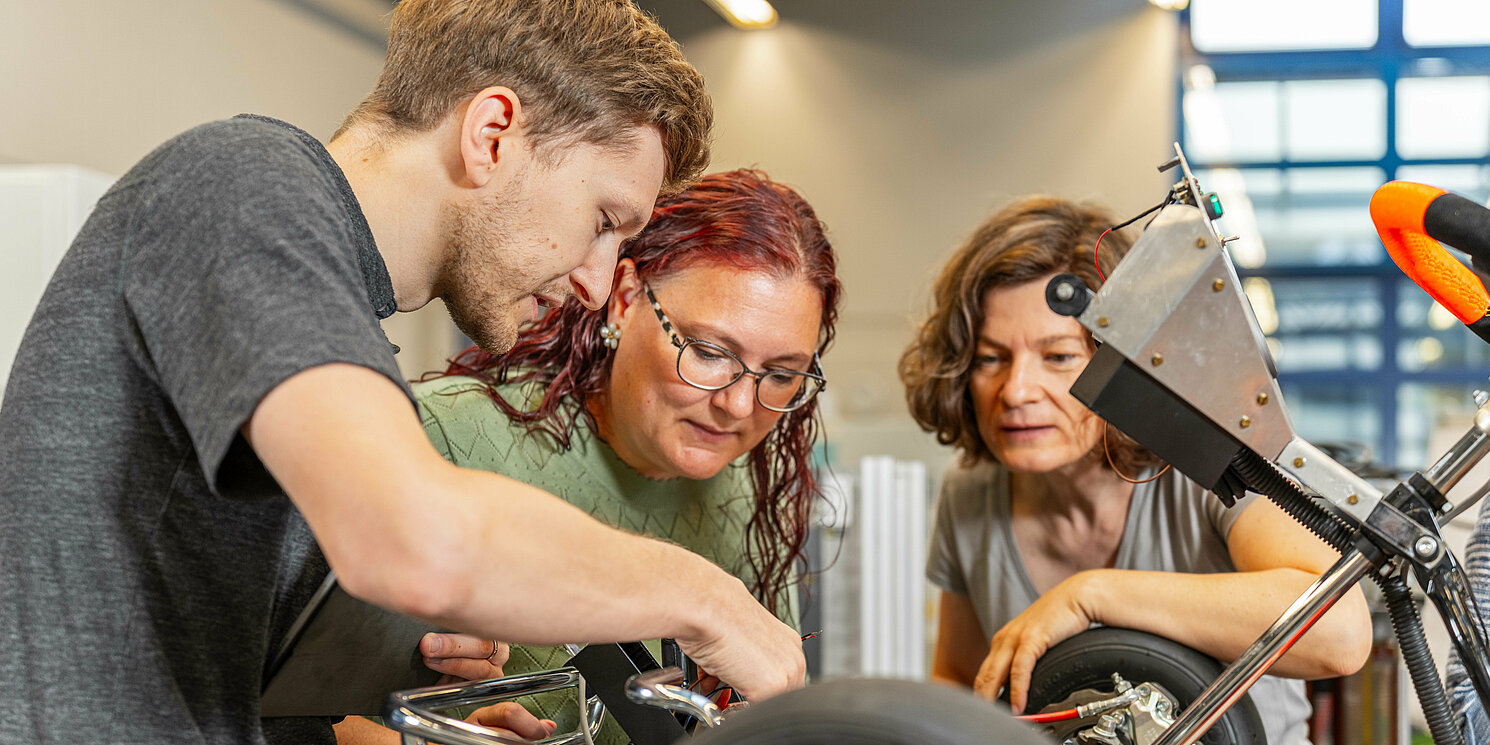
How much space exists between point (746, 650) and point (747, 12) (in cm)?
511

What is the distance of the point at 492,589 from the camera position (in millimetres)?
488

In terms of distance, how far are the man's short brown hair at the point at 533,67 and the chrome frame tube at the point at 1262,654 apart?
0.57 meters

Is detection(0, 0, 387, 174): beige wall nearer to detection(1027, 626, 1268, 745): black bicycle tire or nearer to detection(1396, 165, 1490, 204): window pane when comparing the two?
detection(1027, 626, 1268, 745): black bicycle tire

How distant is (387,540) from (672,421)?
28.3 inches

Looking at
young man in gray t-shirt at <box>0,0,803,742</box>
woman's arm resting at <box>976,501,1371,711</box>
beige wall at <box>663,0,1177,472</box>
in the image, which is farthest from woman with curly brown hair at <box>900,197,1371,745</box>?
beige wall at <box>663,0,1177,472</box>

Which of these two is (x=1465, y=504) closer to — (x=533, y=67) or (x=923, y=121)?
(x=533, y=67)

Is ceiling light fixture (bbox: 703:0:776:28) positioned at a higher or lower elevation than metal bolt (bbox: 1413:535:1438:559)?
higher

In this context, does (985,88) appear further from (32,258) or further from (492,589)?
(492,589)

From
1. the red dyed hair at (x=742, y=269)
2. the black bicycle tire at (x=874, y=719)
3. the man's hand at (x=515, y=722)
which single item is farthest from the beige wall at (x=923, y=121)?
the black bicycle tire at (x=874, y=719)

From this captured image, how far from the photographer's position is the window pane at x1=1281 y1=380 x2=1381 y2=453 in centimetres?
560

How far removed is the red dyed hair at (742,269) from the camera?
1196 millimetres

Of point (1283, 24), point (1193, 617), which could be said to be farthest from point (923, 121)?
point (1193, 617)

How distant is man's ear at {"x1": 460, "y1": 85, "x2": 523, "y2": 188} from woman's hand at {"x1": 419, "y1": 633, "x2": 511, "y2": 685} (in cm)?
32

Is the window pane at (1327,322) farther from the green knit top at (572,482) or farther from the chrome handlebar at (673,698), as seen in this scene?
the chrome handlebar at (673,698)
